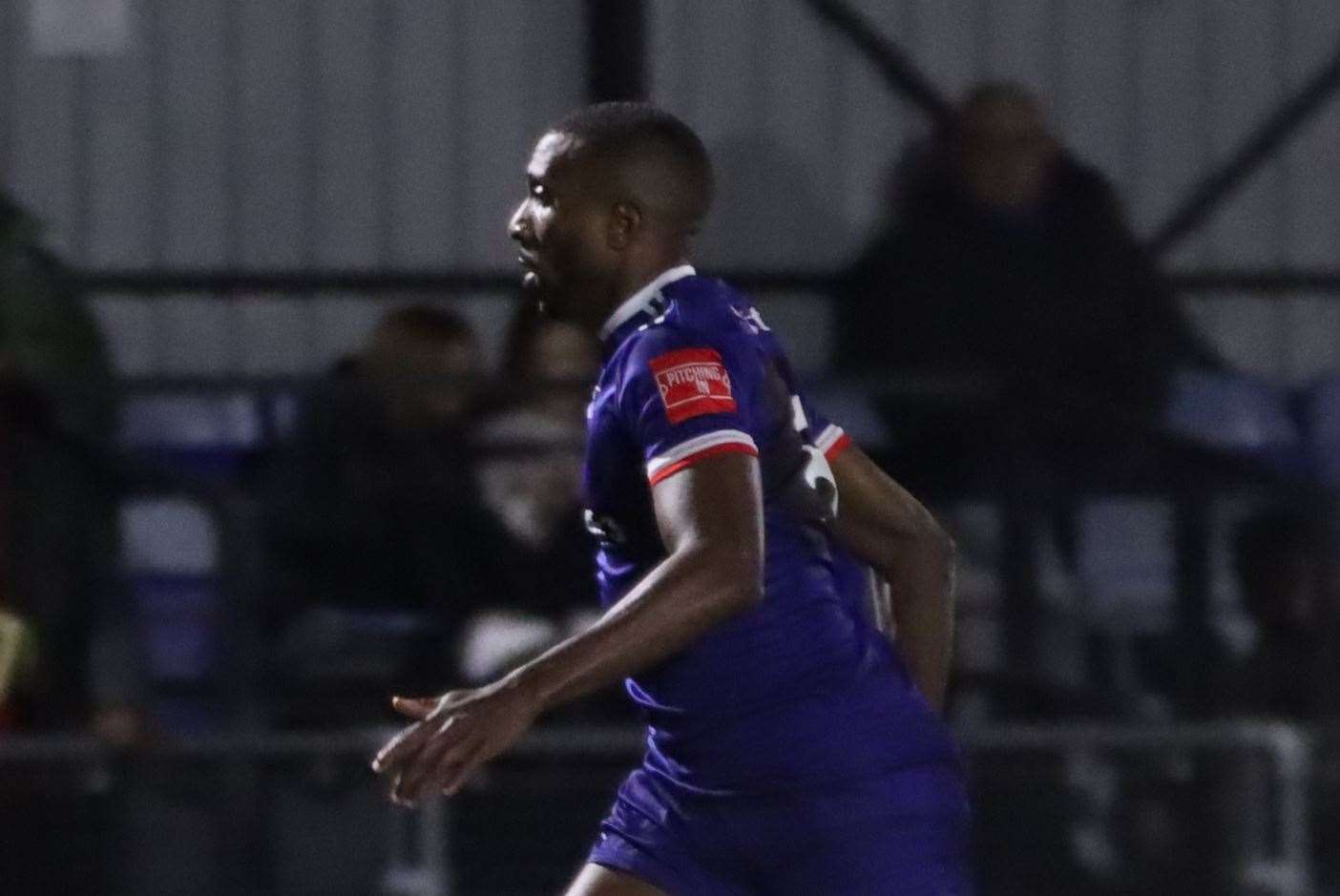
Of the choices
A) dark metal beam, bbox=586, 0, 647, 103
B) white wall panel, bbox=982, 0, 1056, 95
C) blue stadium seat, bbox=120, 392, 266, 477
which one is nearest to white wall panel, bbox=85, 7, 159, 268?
blue stadium seat, bbox=120, 392, 266, 477

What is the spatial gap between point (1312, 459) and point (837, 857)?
301 cm

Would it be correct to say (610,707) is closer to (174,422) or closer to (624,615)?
(174,422)

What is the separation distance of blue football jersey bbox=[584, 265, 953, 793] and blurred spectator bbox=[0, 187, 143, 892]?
2.65 m

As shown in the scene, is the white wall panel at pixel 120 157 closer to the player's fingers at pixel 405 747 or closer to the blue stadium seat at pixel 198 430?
the blue stadium seat at pixel 198 430

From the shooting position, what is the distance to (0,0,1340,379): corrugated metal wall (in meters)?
6.19

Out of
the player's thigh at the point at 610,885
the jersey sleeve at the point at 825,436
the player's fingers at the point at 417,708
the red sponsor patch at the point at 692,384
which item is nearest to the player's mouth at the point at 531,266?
the red sponsor patch at the point at 692,384

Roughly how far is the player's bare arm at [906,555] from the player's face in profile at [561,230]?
439 millimetres

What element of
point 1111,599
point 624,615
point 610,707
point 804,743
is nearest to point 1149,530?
point 1111,599

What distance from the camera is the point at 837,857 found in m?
3.42

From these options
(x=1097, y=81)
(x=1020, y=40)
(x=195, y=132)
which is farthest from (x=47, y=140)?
(x=1097, y=81)

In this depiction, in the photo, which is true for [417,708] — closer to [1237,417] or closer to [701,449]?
[701,449]

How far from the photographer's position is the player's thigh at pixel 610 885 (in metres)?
3.51

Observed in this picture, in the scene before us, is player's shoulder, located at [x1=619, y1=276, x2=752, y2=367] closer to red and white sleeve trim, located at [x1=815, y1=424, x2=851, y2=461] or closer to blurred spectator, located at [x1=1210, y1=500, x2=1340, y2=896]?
red and white sleeve trim, located at [x1=815, y1=424, x2=851, y2=461]

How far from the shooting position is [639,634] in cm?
303
